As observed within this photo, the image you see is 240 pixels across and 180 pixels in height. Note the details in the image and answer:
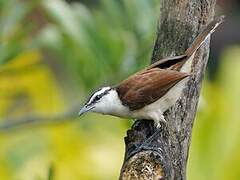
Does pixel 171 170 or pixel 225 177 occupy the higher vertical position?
pixel 225 177

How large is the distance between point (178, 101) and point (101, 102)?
0.86ft

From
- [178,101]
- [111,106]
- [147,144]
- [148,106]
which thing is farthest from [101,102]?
[147,144]

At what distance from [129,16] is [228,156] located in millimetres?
1111

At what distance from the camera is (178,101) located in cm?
217

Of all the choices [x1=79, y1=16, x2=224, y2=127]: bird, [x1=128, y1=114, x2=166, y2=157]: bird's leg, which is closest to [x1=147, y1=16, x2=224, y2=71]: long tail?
[x1=79, y1=16, x2=224, y2=127]: bird

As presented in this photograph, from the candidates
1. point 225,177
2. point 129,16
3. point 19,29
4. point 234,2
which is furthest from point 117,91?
point 234,2

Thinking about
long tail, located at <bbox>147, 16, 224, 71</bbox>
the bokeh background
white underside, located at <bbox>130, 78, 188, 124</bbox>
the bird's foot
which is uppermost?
the bokeh background

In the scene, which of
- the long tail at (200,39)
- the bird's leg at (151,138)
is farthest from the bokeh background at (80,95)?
the long tail at (200,39)

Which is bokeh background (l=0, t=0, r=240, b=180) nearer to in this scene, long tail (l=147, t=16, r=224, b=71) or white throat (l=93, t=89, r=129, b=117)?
white throat (l=93, t=89, r=129, b=117)

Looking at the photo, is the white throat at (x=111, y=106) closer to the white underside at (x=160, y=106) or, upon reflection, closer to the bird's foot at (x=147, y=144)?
the white underside at (x=160, y=106)

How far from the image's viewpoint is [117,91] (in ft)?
7.77

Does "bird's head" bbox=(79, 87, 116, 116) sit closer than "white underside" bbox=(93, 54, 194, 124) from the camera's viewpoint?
No

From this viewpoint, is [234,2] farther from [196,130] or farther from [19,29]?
[19,29]

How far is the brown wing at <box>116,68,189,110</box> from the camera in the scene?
2230 mm
